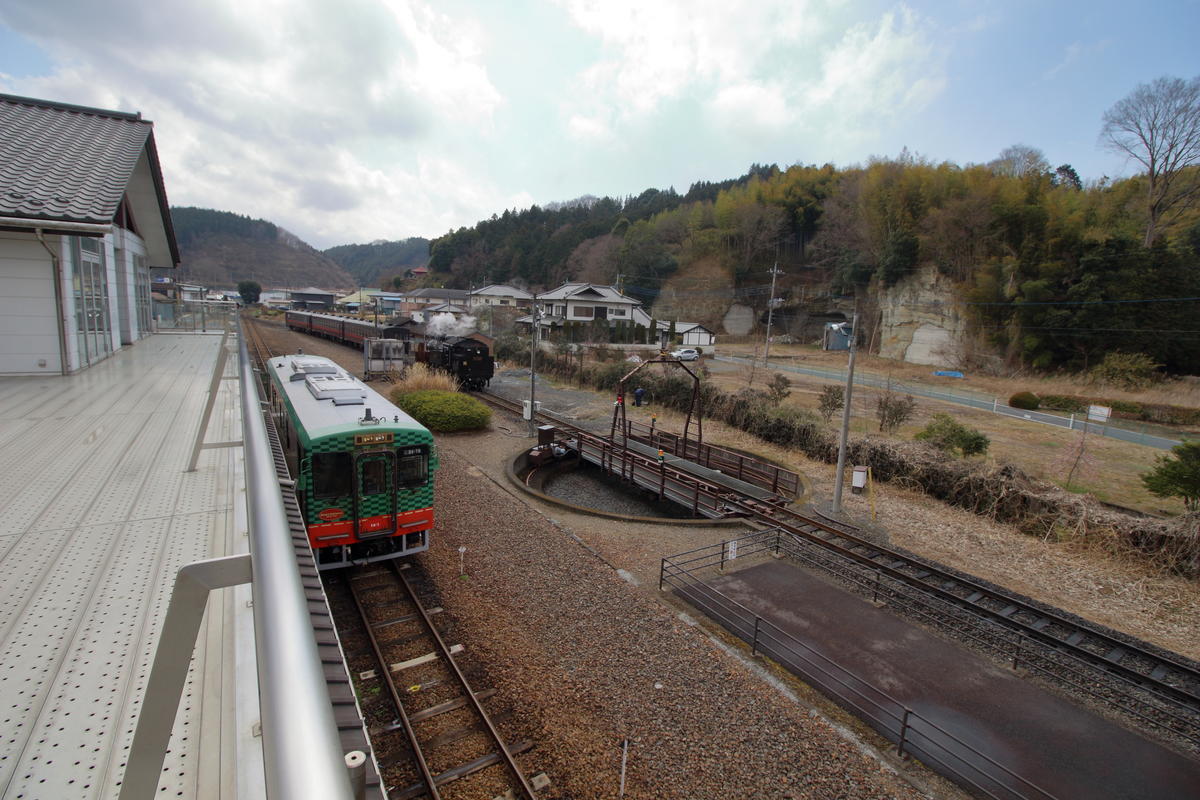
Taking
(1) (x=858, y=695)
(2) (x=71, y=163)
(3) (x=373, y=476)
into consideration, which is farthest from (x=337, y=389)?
(1) (x=858, y=695)

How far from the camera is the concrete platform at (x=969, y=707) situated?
552 cm

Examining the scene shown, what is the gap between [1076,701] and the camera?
6.73 meters

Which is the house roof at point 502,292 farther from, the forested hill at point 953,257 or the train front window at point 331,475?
the train front window at point 331,475

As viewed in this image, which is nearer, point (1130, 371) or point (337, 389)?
point (337, 389)

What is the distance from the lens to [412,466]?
857 cm

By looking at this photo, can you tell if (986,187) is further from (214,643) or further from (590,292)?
(214,643)

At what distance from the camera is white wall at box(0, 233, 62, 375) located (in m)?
7.27

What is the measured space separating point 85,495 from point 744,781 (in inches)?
226

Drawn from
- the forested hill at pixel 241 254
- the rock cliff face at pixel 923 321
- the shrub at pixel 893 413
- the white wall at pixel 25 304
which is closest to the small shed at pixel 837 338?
the shrub at pixel 893 413

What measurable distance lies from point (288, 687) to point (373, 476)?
8134 mm

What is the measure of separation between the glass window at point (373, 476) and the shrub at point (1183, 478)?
14416 mm

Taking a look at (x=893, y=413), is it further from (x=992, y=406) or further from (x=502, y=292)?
(x=502, y=292)

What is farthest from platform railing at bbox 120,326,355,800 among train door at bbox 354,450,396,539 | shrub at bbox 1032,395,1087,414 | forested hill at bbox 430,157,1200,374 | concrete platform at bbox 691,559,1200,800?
forested hill at bbox 430,157,1200,374

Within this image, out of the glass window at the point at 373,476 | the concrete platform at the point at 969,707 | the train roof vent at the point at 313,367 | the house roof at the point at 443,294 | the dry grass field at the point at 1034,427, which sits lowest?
the concrete platform at the point at 969,707
